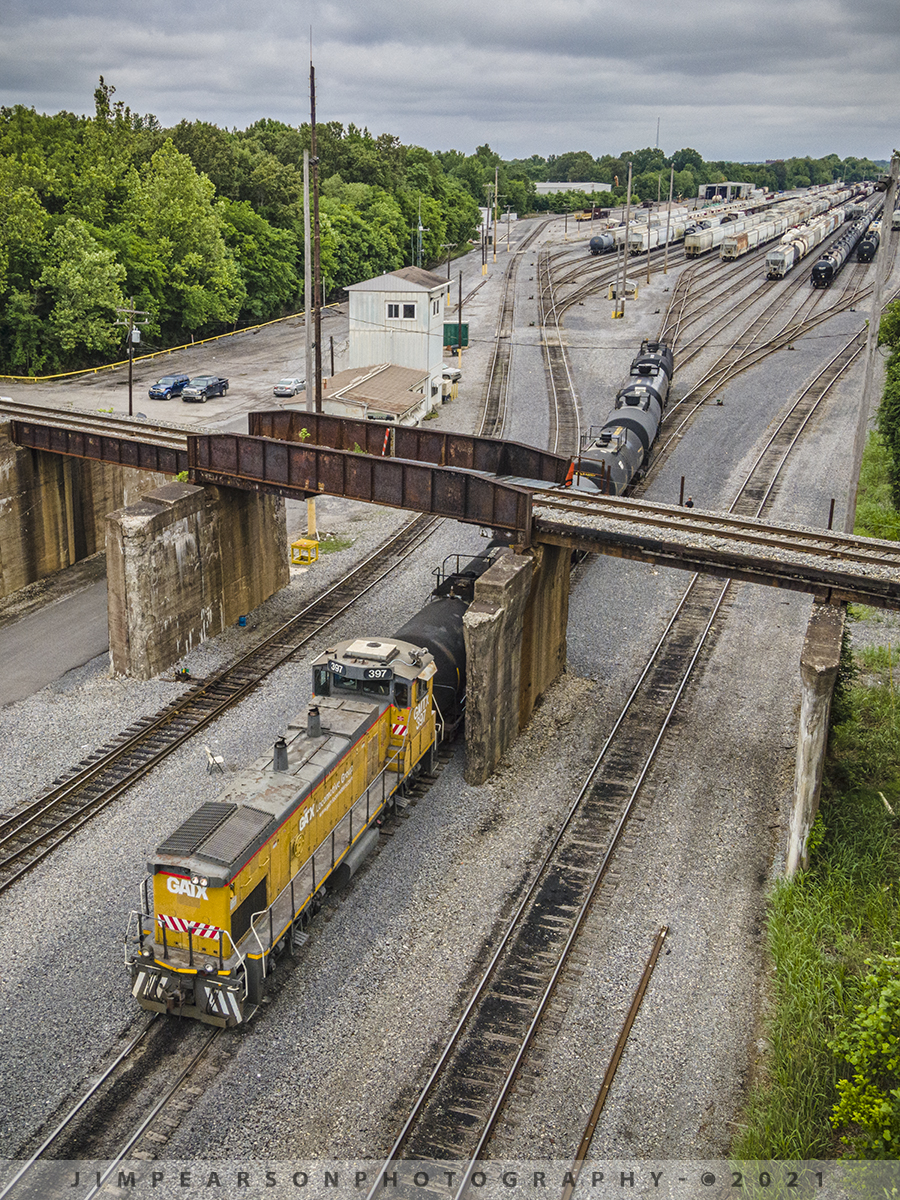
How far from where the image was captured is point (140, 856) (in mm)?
21969

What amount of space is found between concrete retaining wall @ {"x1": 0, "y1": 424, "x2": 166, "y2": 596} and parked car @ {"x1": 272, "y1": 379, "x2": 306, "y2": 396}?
21103 mm

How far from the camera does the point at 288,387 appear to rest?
210 ft

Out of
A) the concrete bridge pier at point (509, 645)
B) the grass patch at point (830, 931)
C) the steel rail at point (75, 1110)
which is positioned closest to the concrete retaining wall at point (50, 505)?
the concrete bridge pier at point (509, 645)

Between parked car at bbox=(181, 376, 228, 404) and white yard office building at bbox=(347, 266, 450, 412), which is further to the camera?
parked car at bbox=(181, 376, 228, 404)

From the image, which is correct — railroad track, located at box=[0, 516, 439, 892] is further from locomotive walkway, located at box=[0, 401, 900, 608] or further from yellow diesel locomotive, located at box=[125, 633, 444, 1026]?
locomotive walkway, located at box=[0, 401, 900, 608]

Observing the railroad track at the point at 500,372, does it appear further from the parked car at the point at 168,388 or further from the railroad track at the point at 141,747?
the parked car at the point at 168,388

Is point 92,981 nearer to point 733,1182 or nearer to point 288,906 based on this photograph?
point 288,906

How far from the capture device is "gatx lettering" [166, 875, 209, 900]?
16.3 m

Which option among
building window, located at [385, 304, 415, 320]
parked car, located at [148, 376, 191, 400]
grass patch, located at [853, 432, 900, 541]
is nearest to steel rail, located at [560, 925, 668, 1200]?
grass patch, located at [853, 432, 900, 541]

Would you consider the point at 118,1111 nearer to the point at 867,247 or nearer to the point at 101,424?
the point at 101,424

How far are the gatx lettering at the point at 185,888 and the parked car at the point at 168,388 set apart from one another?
51.6 metres

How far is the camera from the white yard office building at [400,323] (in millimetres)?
58656

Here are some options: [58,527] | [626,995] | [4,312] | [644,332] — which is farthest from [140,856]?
[644,332]

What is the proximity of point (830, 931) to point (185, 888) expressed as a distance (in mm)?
11718
